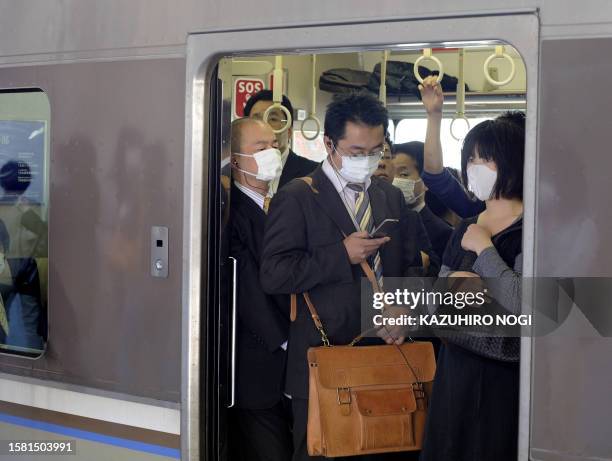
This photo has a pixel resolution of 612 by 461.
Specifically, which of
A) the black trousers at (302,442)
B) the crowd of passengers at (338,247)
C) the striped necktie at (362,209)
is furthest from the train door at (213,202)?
the striped necktie at (362,209)

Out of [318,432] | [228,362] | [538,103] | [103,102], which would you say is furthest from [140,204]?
[538,103]

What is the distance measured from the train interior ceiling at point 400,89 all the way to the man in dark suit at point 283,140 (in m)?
0.03

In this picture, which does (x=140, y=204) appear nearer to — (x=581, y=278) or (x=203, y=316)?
(x=203, y=316)

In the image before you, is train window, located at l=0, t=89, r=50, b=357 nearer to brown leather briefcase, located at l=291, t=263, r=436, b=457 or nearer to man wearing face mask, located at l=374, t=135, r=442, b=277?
brown leather briefcase, located at l=291, t=263, r=436, b=457

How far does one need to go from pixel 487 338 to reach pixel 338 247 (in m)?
0.66

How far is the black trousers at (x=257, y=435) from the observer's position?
11.0ft

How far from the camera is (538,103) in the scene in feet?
7.87

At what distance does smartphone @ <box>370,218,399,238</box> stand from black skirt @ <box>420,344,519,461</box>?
19.6 inches

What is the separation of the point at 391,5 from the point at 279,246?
3.22 feet

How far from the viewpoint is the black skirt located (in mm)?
2812

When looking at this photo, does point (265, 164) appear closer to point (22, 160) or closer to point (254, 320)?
point (254, 320)

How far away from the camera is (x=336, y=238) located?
319 cm

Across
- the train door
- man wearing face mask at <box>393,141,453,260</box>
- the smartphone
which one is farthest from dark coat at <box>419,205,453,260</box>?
the train door

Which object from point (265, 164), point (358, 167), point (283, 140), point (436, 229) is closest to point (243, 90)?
point (283, 140)
